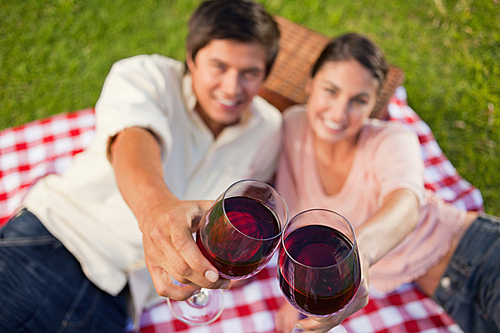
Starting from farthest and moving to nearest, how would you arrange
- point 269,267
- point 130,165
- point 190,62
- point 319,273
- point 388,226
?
point 269,267 → point 190,62 → point 388,226 → point 130,165 → point 319,273

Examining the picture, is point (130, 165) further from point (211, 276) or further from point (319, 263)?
point (319, 263)

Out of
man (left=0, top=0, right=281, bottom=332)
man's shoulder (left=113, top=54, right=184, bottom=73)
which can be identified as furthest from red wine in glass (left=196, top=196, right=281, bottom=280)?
man's shoulder (left=113, top=54, right=184, bottom=73)

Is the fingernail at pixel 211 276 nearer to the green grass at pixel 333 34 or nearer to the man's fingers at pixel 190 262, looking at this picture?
the man's fingers at pixel 190 262

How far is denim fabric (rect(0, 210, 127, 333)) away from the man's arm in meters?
0.60

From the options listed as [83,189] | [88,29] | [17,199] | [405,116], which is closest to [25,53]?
[88,29]

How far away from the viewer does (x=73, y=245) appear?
5.65ft

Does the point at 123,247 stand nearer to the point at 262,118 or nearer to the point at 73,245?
the point at 73,245

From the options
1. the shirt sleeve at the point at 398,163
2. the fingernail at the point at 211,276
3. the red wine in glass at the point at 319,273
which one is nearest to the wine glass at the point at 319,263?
the red wine in glass at the point at 319,273

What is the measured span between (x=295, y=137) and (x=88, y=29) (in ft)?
7.63

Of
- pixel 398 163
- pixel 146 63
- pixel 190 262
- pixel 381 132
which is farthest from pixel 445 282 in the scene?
pixel 146 63

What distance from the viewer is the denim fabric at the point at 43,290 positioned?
1544mm

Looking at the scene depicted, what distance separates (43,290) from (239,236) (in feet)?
3.69

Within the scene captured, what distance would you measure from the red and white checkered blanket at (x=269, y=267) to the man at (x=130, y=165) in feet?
1.26

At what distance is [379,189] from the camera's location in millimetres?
1915
